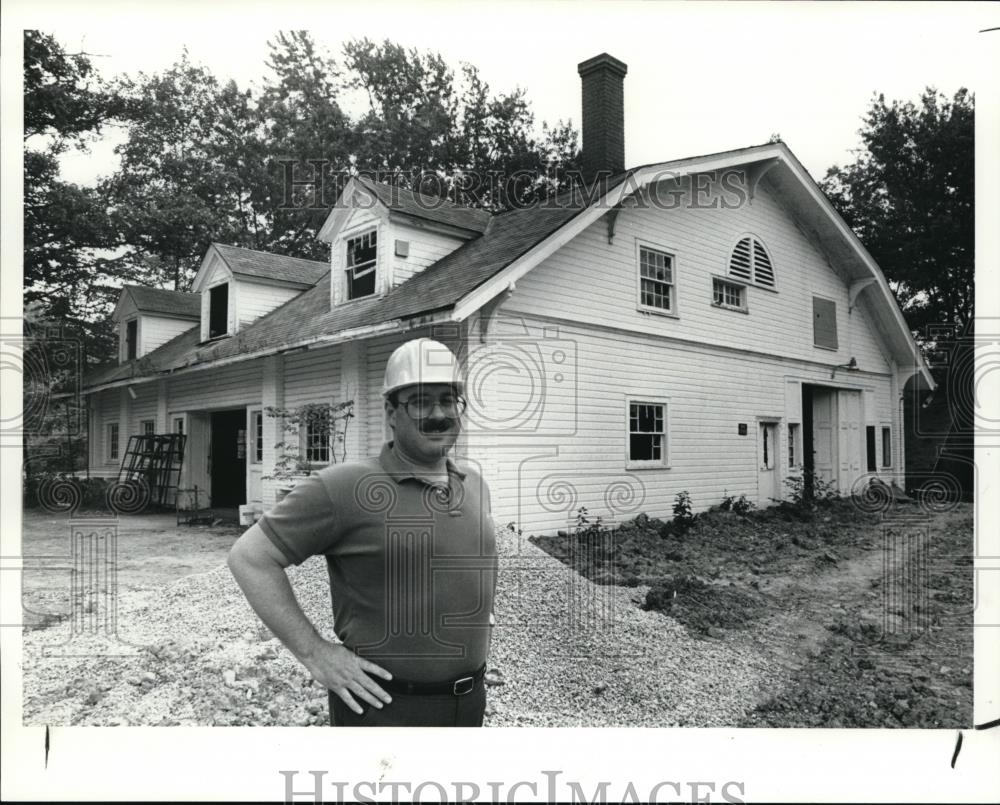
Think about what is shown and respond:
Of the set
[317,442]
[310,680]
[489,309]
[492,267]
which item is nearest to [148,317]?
[317,442]

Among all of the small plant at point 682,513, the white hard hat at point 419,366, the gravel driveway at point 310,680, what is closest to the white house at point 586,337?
the small plant at point 682,513

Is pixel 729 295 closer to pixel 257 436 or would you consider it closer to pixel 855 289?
pixel 855 289

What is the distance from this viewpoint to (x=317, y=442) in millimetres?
5469

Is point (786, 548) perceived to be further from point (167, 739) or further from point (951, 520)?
point (167, 739)

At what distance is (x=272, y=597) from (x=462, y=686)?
0.73m

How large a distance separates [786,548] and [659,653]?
8.07 ft

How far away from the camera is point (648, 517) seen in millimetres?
5395

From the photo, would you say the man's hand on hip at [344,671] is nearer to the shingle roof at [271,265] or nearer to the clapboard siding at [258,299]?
the shingle roof at [271,265]

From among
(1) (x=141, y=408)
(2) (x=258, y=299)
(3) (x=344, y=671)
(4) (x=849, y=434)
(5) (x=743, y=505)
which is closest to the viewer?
(3) (x=344, y=671)

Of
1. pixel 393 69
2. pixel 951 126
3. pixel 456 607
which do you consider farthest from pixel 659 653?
pixel 393 69

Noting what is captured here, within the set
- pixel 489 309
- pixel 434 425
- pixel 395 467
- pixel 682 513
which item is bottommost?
pixel 682 513

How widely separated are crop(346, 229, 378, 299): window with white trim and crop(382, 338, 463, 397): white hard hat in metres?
4.76

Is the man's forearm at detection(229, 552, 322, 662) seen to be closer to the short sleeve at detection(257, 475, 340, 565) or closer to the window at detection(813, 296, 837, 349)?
the short sleeve at detection(257, 475, 340, 565)

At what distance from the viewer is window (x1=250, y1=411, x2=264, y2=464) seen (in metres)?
5.76
